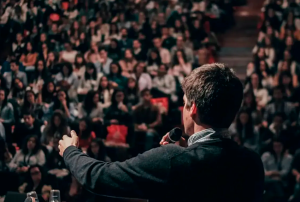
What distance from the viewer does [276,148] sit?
6.99m

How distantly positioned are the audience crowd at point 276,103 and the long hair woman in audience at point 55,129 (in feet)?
7.02

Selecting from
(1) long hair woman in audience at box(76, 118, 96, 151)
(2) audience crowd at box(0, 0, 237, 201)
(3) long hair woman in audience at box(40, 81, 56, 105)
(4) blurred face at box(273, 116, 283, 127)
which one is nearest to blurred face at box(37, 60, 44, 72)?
(2) audience crowd at box(0, 0, 237, 201)

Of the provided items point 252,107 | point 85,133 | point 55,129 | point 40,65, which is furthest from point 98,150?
point 40,65

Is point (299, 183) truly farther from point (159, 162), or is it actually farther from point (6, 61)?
point (159, 162)

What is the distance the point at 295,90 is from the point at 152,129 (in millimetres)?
2079

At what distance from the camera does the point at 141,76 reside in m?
8.70

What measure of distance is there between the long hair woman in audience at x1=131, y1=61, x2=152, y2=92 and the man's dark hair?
686 cm

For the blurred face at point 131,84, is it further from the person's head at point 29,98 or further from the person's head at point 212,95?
the person's head at point 212,95

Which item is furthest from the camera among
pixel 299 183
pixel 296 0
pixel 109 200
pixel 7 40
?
pixel 296 0

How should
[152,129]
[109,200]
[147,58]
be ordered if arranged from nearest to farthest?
[109,200] → [152,129] → [147,58]

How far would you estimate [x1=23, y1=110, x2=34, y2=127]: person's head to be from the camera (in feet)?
25.2

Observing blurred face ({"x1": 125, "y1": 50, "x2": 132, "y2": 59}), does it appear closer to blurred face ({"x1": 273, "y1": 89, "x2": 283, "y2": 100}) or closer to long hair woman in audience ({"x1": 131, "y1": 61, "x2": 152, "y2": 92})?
long hair woman in audience ({"x1": 131, "y1": 61, "x2": 152, "y2": 92})

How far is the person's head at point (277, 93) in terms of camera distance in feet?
26.0

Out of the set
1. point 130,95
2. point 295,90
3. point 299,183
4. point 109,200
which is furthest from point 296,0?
point 109,200
